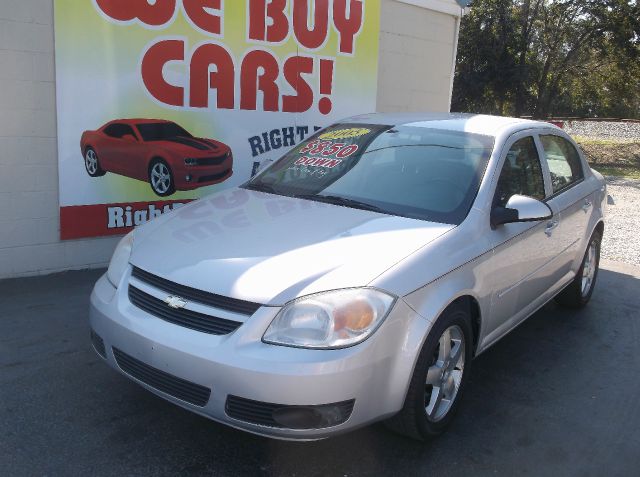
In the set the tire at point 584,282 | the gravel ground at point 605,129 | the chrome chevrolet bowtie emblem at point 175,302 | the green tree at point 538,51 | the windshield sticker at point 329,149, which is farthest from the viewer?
the gravel ground at point 605,129

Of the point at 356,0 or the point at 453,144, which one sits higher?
the point at 356,0

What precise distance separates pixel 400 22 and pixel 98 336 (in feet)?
22.3

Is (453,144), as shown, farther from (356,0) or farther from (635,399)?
(356,0)

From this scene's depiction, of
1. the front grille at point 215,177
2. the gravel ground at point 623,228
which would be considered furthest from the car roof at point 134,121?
the gravel ground at point 623,228

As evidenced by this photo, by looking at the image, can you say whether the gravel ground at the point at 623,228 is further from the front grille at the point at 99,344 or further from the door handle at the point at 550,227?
the front grille at the point at 99,344

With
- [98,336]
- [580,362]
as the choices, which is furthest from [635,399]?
[98,336]

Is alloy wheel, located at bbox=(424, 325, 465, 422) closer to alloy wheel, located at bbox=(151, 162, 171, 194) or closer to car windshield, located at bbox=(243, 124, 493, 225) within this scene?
car windshield, located at bbox=(243, 124, 493, 225)

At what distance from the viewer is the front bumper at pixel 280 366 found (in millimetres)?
2580

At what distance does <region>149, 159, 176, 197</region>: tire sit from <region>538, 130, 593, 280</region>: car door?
144 inches

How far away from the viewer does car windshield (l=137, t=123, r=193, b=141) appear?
621 cm

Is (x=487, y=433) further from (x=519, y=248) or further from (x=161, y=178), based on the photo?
(x=161, y=178)

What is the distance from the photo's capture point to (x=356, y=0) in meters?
7.82

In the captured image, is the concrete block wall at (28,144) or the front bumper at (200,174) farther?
the front bumper at (200,174)

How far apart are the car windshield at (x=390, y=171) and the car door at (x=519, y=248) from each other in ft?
0.72
